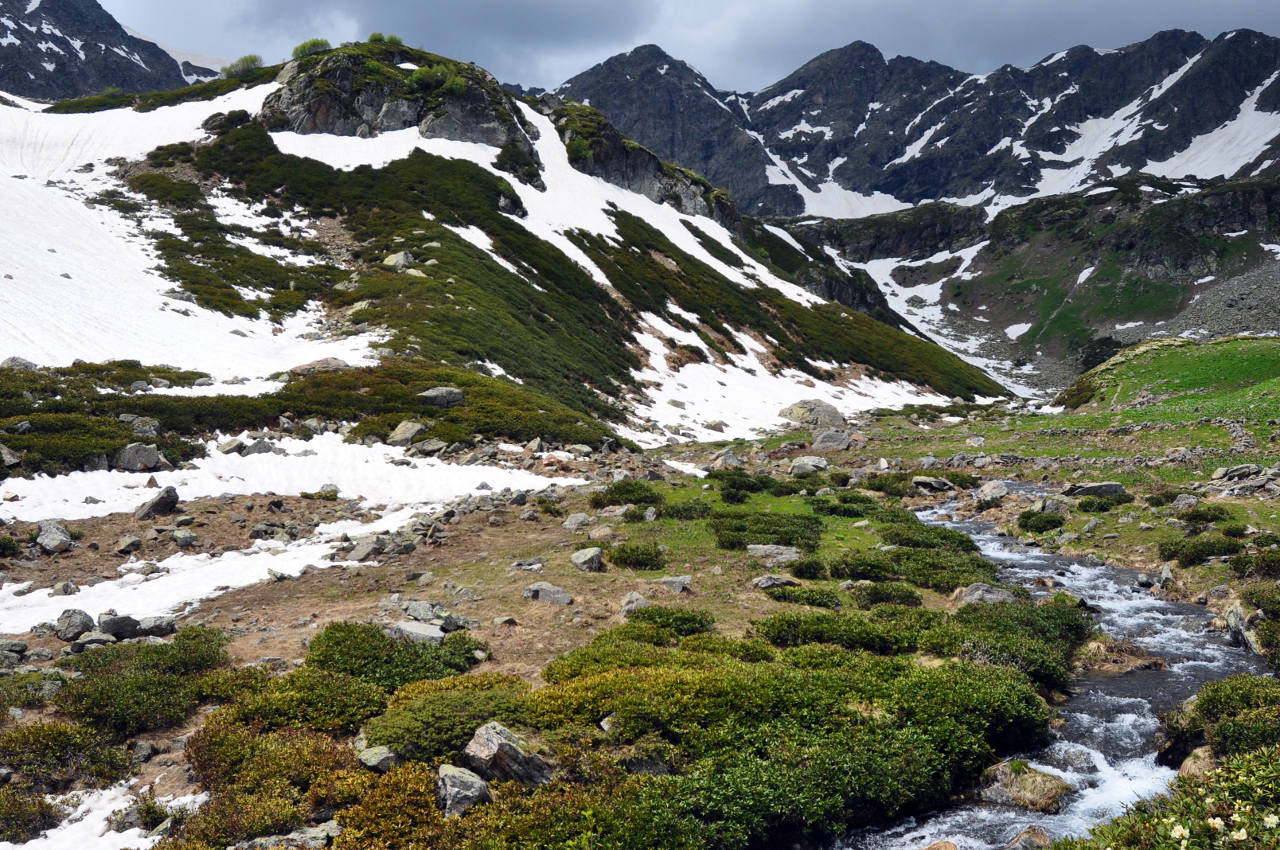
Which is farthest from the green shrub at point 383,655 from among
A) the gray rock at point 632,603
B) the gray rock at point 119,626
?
the gray rock at point 119,626

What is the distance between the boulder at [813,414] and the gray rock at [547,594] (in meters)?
45.5

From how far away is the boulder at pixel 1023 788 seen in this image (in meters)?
8.95

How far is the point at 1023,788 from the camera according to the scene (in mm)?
9164

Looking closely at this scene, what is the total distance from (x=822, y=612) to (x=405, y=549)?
1226 cm

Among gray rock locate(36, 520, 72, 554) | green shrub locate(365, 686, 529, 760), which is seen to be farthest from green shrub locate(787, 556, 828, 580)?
gray rock locate(36, 520, 72, 554)

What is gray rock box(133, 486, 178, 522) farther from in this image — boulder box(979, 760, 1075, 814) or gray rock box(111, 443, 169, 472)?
boulder box(979, 760, 1075, 814)

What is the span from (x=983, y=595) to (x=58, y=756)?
1794 centimetres

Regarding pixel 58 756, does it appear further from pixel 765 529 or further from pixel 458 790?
pixel 765 529

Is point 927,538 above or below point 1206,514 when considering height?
below

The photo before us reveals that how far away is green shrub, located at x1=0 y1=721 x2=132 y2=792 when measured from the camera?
823 cm

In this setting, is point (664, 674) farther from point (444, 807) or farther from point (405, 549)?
point (405, 549)

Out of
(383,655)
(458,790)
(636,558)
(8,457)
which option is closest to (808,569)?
(636,558)

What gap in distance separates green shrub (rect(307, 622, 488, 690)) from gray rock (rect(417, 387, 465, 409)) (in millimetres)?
20325

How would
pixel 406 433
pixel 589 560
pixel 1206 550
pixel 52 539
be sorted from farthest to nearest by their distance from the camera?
1. pixel 406 433
2. pixel 589 560
3. pixel 1206 550
4. pixel 52 539
